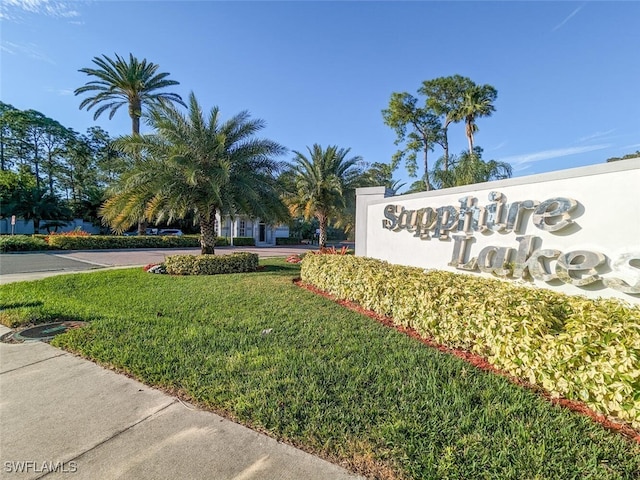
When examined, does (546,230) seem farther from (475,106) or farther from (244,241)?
(244,241)

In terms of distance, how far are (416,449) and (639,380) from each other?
200 centimetres

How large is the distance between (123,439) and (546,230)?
585 cm

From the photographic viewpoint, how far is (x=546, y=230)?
15.7 feet

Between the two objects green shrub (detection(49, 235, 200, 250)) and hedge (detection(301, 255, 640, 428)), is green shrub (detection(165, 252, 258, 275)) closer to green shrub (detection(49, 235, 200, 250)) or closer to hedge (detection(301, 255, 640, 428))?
hedge (detection(301, 255, 640, 428))

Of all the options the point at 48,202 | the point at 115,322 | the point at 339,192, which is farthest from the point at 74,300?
the point at 48,202

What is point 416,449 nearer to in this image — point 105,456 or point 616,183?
point 105,456

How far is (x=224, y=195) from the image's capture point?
11.0 meters

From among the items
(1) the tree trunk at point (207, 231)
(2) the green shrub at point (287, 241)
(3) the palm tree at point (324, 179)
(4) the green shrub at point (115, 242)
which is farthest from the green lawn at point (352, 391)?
(2) the green shrub at point (287, 241)

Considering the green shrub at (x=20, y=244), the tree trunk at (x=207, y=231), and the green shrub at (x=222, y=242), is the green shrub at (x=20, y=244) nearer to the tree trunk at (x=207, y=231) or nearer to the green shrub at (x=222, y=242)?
the green shrub at (x=222, y=242)

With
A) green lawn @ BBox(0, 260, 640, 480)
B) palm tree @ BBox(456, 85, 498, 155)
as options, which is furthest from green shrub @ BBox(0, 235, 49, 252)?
palm tree @ BBox(456, 85, 498, 155)

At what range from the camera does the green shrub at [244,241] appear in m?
32.5

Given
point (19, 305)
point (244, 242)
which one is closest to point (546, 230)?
point (19, 305)

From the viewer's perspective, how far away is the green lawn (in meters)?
2.25

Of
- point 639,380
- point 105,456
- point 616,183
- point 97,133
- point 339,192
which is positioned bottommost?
point 105,456
